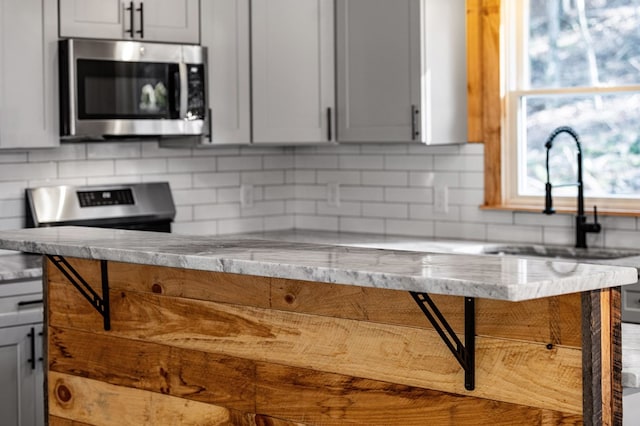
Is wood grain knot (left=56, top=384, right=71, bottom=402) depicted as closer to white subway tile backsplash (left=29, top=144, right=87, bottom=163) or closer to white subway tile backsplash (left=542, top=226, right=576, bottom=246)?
white subway tile backsplash (left=29, top=144, right=87, bottom=163)

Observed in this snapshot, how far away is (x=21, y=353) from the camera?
3826 mm

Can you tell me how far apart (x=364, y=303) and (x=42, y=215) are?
8.19 ft

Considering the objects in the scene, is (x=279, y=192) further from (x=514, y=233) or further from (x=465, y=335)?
(x=465, y=335)

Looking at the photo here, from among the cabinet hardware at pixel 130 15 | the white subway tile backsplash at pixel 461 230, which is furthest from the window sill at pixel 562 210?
→ the cabinet hardware at pixel 130 15

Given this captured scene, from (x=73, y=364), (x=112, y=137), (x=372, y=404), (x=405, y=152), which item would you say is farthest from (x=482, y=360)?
(x=405, y=152)

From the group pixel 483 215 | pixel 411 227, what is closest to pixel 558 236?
pixel 483 215

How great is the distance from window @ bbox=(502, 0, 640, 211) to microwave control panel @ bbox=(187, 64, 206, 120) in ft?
4.47

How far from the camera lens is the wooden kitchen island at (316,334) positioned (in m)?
1.93

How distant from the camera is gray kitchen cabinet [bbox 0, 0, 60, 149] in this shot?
13.1 ft

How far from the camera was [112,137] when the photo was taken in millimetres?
4336

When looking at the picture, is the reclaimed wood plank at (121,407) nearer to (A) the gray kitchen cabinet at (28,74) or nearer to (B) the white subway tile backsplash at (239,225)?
(A) the gray kitchen cabinet at (28,74)

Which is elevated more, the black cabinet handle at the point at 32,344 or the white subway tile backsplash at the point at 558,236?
the white subway tile backsplash at the point at 558,236

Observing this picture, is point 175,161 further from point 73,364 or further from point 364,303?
point 364,303

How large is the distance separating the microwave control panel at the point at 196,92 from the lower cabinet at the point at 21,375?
118 centimetres
